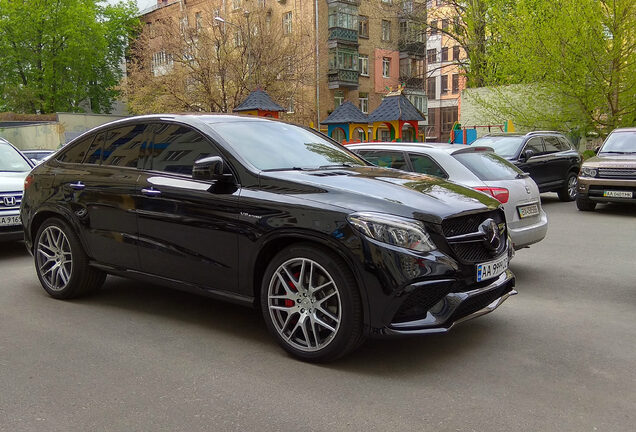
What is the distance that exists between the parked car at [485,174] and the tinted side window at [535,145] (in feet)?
23.4

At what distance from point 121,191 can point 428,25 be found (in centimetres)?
3074

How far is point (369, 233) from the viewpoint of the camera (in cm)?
375

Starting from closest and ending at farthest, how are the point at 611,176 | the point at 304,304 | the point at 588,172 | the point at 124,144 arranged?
the point at 304,304, the point at 124,144, the point at 611,176, the point at 588,172

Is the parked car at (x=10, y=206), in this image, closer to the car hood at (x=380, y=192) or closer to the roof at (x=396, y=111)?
the car hood at (x=380, y=192)

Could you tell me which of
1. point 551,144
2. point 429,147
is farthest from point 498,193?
point 551,144

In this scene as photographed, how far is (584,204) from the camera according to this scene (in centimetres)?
1330

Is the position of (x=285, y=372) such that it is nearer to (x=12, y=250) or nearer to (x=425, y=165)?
(x=425, y=165)

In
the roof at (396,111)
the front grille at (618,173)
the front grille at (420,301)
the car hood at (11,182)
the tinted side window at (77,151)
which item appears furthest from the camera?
the roof at (396,111)

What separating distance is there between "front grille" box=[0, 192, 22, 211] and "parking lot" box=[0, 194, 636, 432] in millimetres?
2396

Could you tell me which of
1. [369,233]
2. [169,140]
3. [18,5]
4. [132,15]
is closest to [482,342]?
[369,233]

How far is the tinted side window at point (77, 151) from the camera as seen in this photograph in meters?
5.69

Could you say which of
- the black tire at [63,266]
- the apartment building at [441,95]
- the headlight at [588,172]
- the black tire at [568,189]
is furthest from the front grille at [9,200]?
the apartment building at [441,95]

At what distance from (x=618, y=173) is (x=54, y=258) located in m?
11.3

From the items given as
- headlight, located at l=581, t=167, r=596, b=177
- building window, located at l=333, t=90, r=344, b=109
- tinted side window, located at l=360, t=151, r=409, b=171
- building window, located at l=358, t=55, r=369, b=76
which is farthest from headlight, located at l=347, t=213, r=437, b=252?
building window, located at l=358, t=55, r=369, b=76
